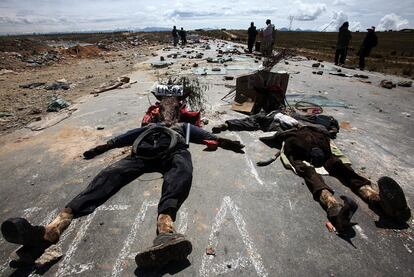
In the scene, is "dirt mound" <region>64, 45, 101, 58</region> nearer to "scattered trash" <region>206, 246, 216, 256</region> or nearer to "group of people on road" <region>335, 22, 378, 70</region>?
"group of people on road" <region>335, 22, 378, 70</region>

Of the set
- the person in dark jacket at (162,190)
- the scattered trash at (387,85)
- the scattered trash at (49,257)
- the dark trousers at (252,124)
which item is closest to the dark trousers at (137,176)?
the person in dark jacket at (162,190)

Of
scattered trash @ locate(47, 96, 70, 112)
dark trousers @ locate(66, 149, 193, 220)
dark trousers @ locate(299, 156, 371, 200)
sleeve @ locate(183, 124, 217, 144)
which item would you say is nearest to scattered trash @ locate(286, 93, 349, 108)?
sleeve @ locate(183, 124, 217, 144)

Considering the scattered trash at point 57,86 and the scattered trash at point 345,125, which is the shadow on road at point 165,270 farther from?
the scattered trash at point 57,86

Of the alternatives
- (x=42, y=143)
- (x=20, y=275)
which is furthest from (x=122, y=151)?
(x=20, y=275)

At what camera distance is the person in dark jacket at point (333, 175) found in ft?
9.29

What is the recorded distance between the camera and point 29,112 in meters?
7.61

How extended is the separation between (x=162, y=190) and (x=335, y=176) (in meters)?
2.57

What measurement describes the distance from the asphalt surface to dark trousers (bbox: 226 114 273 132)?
23 centimetres

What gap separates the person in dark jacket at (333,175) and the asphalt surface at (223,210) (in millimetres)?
138

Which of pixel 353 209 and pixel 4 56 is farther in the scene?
pixel 4 56

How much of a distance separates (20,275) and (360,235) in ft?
11.4

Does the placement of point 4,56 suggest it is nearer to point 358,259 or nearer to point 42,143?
point 42,143

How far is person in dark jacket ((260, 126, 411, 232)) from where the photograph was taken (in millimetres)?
2830

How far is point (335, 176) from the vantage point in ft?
12.6
